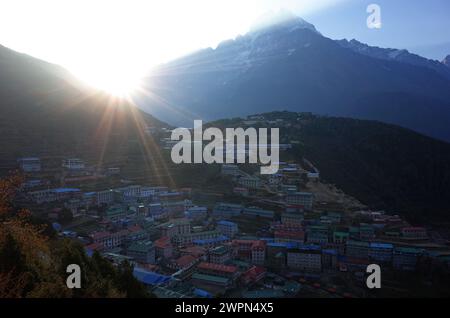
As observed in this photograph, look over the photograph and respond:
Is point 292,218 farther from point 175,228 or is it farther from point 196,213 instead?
point 175,228

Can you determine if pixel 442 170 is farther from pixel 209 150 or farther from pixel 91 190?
pixel 91 190

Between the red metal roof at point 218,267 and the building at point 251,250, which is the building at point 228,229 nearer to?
the building at point 251,250

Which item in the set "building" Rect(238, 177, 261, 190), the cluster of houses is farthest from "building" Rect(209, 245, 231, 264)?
"building" Rect(238, 177, 261, 190)

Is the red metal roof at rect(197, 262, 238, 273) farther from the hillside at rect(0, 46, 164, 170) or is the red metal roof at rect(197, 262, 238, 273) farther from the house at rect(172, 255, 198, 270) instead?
the hillside at rect(0, 46, 164, 170)

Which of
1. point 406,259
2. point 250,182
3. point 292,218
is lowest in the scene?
point 406,259

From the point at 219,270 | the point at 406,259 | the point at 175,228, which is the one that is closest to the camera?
the point at 219,270

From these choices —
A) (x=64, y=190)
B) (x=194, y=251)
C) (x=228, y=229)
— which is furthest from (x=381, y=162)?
(x=64, y=190)
